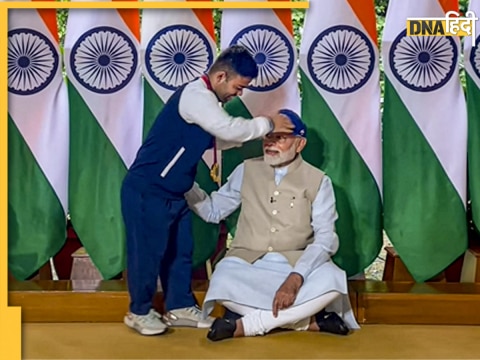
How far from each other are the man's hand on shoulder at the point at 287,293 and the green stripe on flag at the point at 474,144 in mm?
694

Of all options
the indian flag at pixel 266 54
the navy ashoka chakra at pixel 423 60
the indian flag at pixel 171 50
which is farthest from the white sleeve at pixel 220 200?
the navy ashoka chakra at pixel 423 60

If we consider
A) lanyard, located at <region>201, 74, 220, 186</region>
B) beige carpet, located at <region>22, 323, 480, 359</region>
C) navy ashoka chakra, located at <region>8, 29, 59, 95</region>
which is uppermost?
navy ashoka chakra, located at <region>8, 29, 59, 95</region>

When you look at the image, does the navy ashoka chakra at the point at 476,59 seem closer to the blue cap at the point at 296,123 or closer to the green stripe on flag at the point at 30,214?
the blue cap at the point at 296,123

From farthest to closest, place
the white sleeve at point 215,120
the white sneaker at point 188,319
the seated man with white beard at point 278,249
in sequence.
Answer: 1. the white sneaker at point 188,319
2. the seated man with white beard at point 278,249
3. the white sleeve at point 215,120

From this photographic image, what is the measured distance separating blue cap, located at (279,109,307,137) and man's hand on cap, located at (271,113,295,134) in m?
0.02

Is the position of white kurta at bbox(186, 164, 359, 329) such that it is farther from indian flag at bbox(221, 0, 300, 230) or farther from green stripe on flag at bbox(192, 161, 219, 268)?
indian flag at bbox(221, 0, 300, 230)

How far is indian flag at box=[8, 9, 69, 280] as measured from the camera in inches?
106

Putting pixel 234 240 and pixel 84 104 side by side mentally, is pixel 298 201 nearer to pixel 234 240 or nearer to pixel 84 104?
pixel 234 240

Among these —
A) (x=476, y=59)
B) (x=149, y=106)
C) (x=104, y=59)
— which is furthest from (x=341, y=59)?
(x=104, y=59)

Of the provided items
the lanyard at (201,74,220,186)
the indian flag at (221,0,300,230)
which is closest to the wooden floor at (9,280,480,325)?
the lanyard at (201,74,220,186)

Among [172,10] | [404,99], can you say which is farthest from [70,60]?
[404,99]

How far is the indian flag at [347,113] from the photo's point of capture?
8.84ft

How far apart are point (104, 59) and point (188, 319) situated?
878 mm

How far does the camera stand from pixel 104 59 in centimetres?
269
